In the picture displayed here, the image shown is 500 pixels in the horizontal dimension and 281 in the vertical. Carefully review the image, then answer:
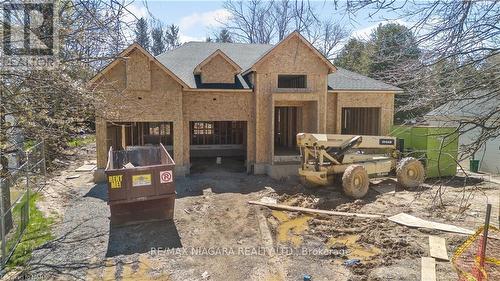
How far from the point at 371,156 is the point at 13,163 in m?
13.4

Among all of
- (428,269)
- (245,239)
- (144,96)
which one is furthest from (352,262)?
(144,96)

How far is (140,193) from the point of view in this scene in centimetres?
1012

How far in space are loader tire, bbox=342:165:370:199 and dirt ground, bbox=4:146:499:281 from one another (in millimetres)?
362

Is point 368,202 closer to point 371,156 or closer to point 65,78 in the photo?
point 371,156

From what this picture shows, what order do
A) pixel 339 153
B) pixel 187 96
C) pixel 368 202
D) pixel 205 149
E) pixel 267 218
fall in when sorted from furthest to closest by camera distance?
pixel 205 149 → pixel 187 96 → pixel 339 153 → pixel 368 202 → pixel 267 218

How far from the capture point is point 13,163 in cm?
1058

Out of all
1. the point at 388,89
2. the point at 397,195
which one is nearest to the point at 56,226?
the point at 397,195

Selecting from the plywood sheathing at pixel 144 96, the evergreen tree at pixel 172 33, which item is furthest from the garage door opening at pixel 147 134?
the evergreen tree at pixel 172 33

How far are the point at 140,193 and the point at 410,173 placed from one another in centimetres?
1103

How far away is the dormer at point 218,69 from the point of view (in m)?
17.8

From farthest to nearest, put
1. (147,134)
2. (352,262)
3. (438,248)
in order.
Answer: (147,134)
(438,248)
(352,262)

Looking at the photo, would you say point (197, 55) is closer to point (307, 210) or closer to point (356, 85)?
point (356, 85)

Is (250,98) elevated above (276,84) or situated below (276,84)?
below

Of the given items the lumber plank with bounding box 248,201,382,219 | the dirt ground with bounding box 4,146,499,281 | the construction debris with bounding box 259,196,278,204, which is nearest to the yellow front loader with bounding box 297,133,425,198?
the dirt ground with bounding box 4,146,499,281
